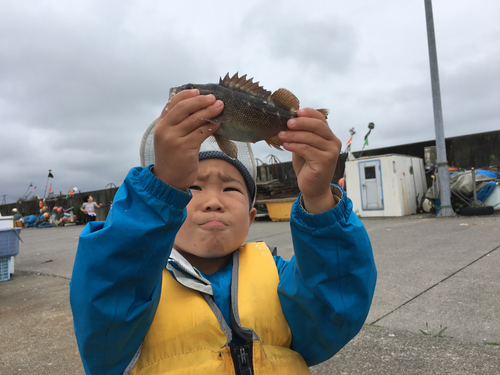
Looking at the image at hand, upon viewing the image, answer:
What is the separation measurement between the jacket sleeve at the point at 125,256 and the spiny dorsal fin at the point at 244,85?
439mm

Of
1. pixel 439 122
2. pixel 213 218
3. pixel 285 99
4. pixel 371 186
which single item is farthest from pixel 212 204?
pixel 371 186

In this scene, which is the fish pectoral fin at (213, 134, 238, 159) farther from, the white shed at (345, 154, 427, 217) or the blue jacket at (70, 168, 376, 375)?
the white shed at (345, 154, 427, 217)

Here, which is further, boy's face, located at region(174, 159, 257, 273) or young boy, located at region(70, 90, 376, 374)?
boy's face, located at region(174, 159, 257, 273)

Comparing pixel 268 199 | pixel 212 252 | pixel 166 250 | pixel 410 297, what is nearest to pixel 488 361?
pixel 410 297

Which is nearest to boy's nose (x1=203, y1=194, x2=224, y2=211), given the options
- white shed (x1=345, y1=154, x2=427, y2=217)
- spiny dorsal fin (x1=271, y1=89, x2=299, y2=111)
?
spiny dorsal fin (x1=271, y1=89, x2=299, y2=111)

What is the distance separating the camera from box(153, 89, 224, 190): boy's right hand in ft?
3.67

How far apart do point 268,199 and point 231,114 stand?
1128cm

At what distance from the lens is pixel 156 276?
4.12ft

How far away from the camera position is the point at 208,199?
1.63m

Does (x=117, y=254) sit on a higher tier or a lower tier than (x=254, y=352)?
higher

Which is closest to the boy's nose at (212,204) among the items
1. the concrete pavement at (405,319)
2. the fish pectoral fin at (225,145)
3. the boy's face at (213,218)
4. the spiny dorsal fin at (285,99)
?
the boy's face at (213,218)

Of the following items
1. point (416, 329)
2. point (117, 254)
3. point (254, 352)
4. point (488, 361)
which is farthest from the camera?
point (416, 329)

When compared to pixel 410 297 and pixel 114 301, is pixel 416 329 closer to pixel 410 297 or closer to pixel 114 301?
pixel 410 297

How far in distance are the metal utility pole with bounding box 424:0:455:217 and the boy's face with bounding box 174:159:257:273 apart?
29.2 feet
